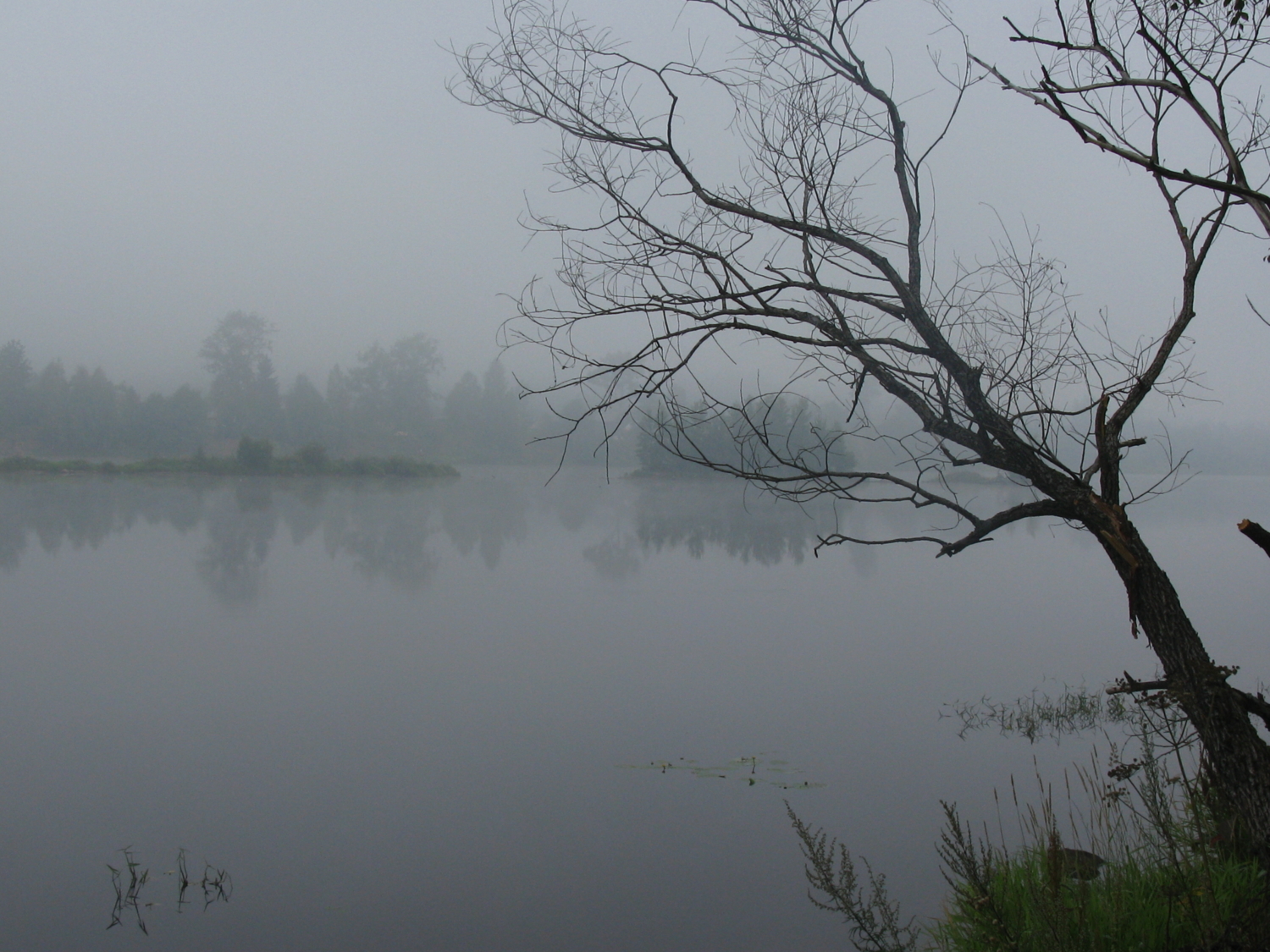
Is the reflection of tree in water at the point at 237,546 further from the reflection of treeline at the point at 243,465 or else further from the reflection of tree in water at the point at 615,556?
the reflection of treeline at the point at 243,465

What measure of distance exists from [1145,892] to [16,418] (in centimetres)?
2810

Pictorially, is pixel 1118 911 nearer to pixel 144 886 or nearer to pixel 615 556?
pixel 144 886

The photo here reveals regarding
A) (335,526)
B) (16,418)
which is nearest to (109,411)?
(16,418)

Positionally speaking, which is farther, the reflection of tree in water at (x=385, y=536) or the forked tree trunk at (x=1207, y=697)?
the reflection of tree in water at (x=385, y=536)

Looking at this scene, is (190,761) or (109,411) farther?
(109,411)

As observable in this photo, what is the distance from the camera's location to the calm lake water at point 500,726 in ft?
10.3

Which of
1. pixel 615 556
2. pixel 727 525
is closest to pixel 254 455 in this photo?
pixel 727 525

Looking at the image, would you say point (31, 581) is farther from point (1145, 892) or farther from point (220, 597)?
point (1145, 892)

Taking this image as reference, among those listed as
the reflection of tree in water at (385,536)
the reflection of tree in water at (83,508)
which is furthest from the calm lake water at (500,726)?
the reflection of tree in water at (83,508)

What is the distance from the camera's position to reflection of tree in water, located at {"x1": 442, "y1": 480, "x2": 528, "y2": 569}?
11477mm

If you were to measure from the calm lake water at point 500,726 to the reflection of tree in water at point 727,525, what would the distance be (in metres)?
0.79


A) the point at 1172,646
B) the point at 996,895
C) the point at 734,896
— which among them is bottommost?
the point at 734,896

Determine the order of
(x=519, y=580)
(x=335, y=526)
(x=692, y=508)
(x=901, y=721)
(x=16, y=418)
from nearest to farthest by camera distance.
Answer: (x=901, y=721)
(x=519, y=580)
(x=335, y=526)
(x=692, y=508)
(x=16, y=418)

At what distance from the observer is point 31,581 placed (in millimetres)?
8352
